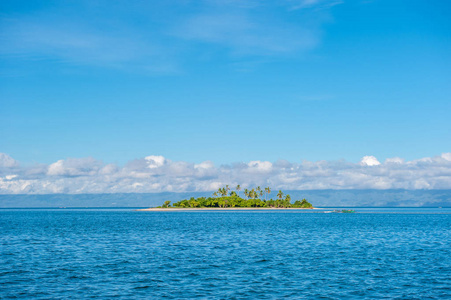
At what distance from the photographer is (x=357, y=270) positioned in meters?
46.2

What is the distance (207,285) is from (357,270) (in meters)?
17.4

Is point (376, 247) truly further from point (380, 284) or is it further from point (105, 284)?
point (105, 284)

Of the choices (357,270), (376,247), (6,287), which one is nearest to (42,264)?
(6,287)

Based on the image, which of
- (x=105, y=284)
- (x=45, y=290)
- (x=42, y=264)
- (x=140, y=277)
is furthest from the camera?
(x=42, y=264)

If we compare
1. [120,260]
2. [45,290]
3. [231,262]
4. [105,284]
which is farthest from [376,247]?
[45,290]

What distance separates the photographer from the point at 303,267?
47938mm

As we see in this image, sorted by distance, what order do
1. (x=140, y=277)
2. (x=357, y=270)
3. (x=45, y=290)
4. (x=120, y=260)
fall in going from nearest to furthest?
(x=45, y=290) → (x=140, y=277) → (x=357, y=270) → (x=120, y=260)

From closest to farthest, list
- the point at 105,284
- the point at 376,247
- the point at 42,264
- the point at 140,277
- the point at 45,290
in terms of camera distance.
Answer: the point at 45,290, the point at 105,284, the point at 140,277, the point at 42,264, the point at 376,247

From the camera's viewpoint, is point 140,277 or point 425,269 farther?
point 425,269

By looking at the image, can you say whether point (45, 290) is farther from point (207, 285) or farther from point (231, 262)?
point (231, 262)

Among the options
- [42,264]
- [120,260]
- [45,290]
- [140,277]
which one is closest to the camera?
[45,290]

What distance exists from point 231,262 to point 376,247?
29.3 metres

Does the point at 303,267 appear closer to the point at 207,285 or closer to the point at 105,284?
the point at 207,285

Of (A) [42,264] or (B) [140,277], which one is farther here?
(A) [42,264]
